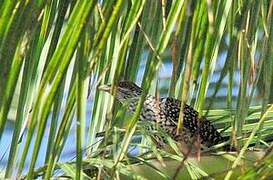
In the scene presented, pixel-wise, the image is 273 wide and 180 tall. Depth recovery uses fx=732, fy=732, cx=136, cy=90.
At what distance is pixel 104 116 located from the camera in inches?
44.6

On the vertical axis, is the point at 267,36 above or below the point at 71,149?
above

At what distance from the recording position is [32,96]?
3.45 feet

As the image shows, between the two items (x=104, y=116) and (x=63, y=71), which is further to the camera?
(x=104, y=116)

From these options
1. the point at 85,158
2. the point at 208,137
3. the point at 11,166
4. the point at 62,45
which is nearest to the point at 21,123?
the point at 11,166

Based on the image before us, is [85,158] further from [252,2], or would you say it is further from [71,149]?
[252,2]

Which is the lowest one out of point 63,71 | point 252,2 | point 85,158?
point 85,158

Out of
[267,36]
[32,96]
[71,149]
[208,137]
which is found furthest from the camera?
[208,137]

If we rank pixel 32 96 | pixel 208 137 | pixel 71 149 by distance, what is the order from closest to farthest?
pixel 32 96
pixel 71 149
pixel 208 137

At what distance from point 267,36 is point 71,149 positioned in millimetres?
493

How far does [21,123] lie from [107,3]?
0.30 metres

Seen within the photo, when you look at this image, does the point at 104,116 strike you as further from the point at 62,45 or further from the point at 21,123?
the point at 62,45

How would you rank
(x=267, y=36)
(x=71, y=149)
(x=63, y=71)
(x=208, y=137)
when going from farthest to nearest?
(x=208, y=137), (x=71, y=149), (x=267, y=36), (x=63, y=71)

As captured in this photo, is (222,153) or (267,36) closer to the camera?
(267,36)

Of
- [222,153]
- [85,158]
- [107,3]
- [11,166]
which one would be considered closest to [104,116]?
[85,158]
